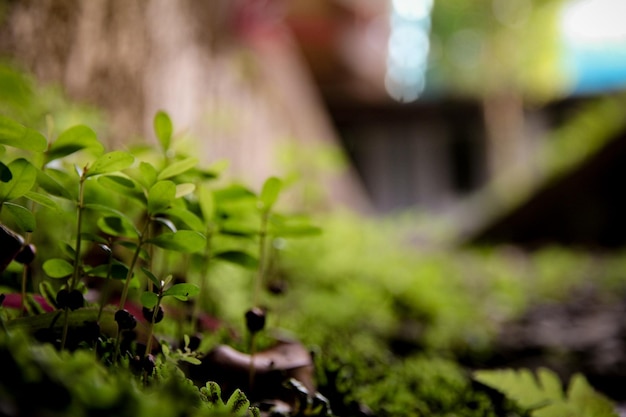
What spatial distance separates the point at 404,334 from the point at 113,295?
1.30 meters

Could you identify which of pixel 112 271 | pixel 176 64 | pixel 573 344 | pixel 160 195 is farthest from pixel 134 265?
pixel 176 64

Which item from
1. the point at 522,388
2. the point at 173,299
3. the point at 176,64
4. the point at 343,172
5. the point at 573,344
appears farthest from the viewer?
the point at 343,172

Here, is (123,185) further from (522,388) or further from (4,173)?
(522,388)

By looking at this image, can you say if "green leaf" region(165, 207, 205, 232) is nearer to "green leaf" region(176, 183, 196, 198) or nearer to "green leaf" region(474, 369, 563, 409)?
"green leaf" region(176, 183, 196, 198)

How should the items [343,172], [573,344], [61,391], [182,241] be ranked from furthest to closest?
[343,172], [573,344], [182,241], [61,391]

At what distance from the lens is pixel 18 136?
2.36 ft

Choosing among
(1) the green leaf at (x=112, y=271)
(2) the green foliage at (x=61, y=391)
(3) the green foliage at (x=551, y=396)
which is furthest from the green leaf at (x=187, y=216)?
(3) the green foliage at (x=551, y=396)

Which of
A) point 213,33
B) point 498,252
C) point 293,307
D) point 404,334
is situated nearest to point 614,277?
point 498,252

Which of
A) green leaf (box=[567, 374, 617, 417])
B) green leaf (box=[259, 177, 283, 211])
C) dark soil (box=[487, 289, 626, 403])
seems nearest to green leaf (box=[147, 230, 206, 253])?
green leaf (box=[259, 177, 283, 211])

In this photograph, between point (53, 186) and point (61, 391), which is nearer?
point (61, 391)

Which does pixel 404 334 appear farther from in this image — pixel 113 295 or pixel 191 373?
pixel 191 373

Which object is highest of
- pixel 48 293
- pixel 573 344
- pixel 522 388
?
A: pixel 48 293

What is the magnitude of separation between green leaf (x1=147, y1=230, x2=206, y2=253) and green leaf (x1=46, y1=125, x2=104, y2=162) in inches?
7.8

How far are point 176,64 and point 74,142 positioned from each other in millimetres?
2862
